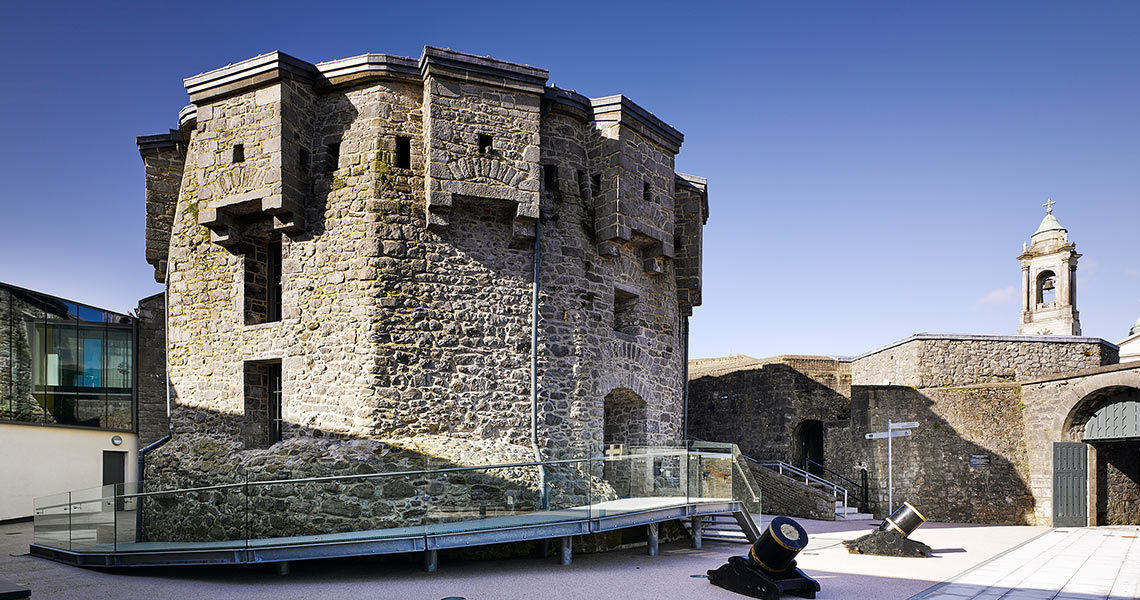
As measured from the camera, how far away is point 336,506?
970cm

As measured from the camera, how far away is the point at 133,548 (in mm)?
10188

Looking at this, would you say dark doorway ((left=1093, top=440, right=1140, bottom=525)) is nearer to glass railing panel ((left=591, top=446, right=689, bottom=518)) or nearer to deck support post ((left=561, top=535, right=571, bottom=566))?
glass railing panel ((left=591, top=446, right=689, bottom=518))

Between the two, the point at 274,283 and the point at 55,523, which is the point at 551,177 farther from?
the point at 55,523

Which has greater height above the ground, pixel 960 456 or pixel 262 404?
pixel 262 404

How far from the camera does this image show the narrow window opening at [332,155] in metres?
12.1

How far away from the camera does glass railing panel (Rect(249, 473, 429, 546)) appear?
31.3 ft

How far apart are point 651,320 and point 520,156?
4.36 m

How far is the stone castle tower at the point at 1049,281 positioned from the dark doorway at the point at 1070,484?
15.7 m

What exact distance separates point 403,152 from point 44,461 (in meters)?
12.7

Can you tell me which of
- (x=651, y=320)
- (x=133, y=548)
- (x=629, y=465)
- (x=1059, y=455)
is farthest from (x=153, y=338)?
(x=1059, y=455)

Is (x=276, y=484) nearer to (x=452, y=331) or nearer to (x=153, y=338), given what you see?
(x=452, y=331)

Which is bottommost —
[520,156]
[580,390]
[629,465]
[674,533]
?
[674,533]

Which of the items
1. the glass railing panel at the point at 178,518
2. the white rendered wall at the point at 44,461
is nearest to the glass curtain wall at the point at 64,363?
the white rendered wall at the point at 44,461

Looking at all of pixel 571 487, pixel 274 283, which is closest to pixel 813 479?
pixel 571 487
